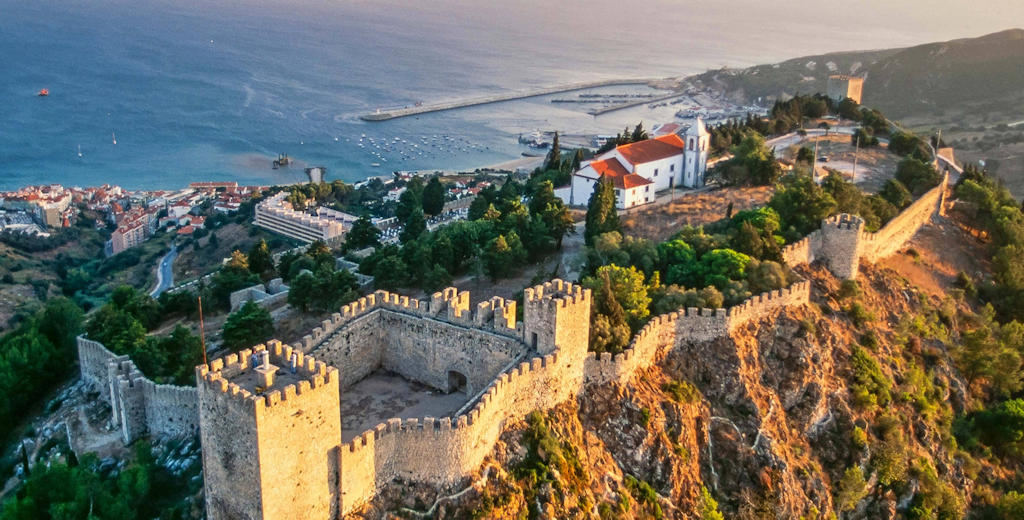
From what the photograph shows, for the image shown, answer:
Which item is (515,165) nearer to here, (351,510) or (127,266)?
(127,266)

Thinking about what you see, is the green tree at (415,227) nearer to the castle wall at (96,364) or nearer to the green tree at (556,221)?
the green tree at (556,221)

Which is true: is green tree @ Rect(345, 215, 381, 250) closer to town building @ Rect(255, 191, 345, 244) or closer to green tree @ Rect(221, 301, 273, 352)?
town building @ Rect(255, 191, 345, 244)

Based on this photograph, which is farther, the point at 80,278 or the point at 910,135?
the point at 80,278

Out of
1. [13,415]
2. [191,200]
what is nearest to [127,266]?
[191,200]

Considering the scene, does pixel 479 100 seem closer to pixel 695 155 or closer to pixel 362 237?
pixel 695 155

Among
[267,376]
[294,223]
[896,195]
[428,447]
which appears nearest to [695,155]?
[896,195]

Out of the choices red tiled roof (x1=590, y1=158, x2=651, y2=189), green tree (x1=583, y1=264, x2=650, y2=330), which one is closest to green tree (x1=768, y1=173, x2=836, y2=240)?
green tree (x1=583, y1=264, x2=650, y2=330)
